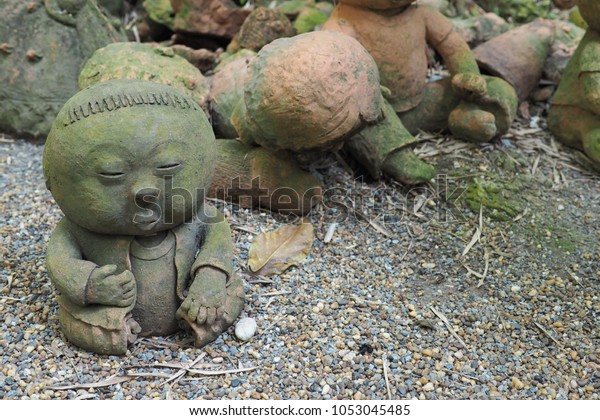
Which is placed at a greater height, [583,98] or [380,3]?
[380,3]

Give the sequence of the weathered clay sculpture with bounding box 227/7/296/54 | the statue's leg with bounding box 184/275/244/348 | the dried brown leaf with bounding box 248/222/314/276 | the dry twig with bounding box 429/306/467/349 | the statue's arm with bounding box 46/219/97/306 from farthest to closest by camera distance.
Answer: the weathered clay sculpture with bounding box 227/7/296/54
the dried brown leaf with bounding box 248/222/314/276
the dry twig with bounding box 429/306/467/349
the statue's leg with bounding box 184/275/244/348
the statue's arm with bounding box 46/219/97/306

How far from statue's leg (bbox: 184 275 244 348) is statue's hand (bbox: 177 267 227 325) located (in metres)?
0.03

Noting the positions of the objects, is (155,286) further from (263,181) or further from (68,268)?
(263,181)

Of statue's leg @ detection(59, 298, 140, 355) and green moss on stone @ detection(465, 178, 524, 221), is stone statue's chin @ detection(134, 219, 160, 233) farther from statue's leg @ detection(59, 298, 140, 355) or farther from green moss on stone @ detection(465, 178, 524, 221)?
green moss on stone @ detection(465, 178, 524, 221)

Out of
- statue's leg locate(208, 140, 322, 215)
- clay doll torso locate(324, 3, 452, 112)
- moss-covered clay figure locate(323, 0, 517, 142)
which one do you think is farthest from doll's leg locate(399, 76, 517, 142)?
statue's leg locate(208, 140, 322, 215)

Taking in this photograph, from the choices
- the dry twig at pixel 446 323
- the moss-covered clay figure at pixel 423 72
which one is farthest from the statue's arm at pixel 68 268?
the moss-covered clay figure at pixel 423 72

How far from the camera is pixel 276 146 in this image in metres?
2.64

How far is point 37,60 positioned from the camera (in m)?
3.40

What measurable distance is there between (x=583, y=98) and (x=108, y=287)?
2501mm

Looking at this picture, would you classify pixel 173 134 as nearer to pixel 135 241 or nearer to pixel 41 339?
pixel 135 241

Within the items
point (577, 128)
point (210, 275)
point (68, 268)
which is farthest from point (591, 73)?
point (68, 268)

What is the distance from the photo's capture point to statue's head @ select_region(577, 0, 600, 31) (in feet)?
10.4

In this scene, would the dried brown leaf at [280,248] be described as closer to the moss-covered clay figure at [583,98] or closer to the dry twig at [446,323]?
the dry twig at [446,323]

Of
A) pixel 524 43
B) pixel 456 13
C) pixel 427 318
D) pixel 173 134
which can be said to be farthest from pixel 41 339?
pixel 456 13
